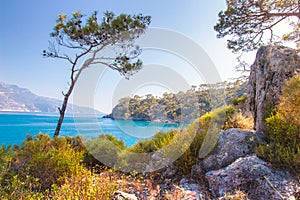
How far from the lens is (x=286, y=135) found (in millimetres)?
3064

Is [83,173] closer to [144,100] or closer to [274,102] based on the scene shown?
[274,102]

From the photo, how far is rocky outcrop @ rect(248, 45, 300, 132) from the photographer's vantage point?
4.13m

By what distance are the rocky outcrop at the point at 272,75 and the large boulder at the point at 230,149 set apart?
1.84ft

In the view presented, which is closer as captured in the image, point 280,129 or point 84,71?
point 280,129

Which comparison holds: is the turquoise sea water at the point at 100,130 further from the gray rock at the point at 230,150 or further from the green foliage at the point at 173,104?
the gray rock at the point at 230,150

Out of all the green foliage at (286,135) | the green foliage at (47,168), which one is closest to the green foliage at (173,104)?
the green foliage at (286,135)

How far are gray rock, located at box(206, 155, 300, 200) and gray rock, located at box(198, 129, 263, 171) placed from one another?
0.54 m

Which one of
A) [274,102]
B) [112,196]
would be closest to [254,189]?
[112,196]

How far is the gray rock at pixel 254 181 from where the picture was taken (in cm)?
225

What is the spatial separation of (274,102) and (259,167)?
220 centimetres

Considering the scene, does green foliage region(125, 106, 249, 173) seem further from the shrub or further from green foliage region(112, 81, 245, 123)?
green foliage region(112, 81, 245, 123)

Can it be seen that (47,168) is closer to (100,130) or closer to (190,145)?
(190,145)

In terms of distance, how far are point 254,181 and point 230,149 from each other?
1098 mm

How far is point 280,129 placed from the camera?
313 centimetres
